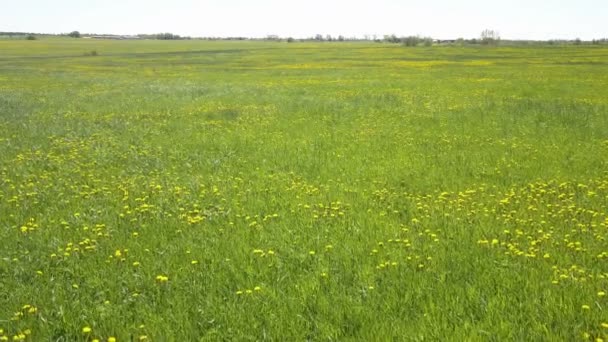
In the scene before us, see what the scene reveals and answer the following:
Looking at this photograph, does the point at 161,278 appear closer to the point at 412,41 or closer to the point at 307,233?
the point at 307,233

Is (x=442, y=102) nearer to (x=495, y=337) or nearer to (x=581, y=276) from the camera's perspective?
(x=581, y=276)

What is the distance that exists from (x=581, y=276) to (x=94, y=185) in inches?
319

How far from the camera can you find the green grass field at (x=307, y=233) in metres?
4.38

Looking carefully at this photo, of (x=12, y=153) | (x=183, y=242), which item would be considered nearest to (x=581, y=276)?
(x=183, y=242)

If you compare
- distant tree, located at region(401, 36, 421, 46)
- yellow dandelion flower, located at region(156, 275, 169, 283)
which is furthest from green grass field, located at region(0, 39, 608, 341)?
distant tree, located at region(401, 36, 421, 46)

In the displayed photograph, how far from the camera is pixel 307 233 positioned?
647cm

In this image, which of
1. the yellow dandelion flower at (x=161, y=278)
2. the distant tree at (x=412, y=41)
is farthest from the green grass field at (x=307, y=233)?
the distant tree at (x=412, y=41)

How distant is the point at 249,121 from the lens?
16.7 m

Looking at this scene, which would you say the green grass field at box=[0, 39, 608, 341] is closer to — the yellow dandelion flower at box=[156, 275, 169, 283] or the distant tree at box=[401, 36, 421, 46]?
the yellow dandelion flower at box=[156, 275, 169, 283]

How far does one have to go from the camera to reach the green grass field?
14.4ft

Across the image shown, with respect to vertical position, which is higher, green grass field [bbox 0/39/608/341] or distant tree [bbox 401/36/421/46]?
distant tree [bbox 401/36/421/46]

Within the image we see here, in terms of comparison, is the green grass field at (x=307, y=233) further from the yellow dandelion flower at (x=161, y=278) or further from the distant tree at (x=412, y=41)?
the distant tree at (x=412, y=41)

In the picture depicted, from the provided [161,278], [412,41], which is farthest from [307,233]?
[412,41]

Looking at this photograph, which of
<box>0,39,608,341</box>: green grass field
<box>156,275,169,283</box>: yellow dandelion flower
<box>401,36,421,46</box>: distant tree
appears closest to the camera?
<box>0,39,608,341</box>: green grass field
